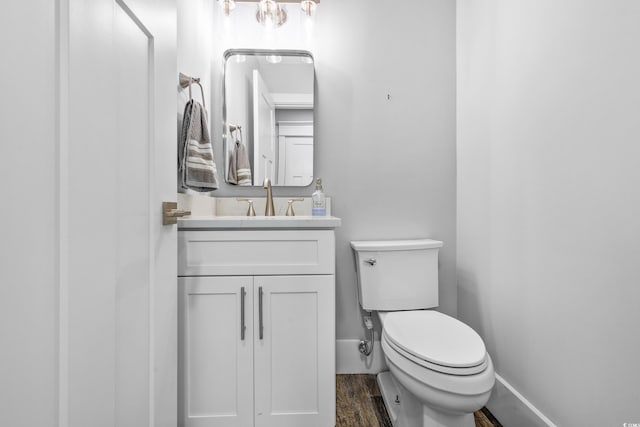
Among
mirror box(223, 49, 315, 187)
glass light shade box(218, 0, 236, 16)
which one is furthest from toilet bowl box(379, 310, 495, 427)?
glass light shade box(218, 0, 236, 16)

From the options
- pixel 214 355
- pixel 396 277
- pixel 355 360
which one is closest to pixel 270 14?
pixel 396 277

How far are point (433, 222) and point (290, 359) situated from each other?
43.8 inches

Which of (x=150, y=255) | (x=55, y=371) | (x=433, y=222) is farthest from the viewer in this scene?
(x=433, y=222)

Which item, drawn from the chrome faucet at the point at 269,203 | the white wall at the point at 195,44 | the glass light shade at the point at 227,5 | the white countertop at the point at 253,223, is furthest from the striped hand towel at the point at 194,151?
the glass light shade at the point at 227,5

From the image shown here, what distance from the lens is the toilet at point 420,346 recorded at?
3.18ft

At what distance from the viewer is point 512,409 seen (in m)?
1.25

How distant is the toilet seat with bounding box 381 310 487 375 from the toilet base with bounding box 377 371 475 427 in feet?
0.72

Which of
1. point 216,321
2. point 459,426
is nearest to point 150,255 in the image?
point 216,321

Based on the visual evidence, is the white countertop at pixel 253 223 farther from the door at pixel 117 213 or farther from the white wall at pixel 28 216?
the white wall at pixel 28 216

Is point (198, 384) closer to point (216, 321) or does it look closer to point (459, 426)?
point (216, 321)

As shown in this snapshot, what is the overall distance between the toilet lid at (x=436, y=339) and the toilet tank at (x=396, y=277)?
15cm

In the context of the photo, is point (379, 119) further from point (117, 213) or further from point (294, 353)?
point (117, 213)

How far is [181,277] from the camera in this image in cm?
115

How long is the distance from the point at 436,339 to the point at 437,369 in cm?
16
